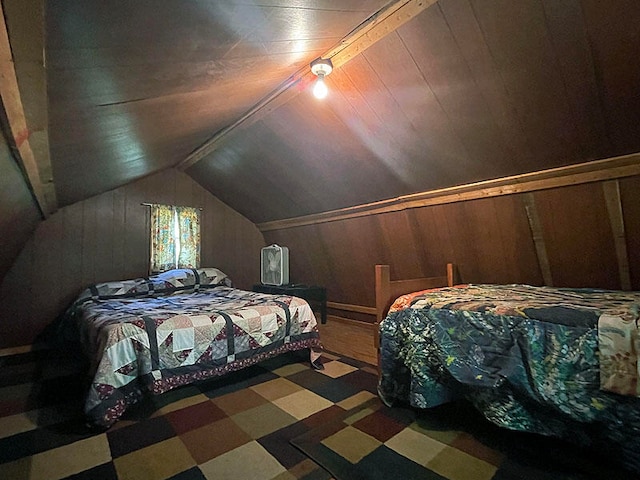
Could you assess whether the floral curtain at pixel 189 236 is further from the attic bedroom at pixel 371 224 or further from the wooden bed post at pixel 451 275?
the wooden bed post at pixel 451 275

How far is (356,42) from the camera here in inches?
78.4

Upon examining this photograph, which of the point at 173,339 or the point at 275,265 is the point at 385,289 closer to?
the point at 173,339

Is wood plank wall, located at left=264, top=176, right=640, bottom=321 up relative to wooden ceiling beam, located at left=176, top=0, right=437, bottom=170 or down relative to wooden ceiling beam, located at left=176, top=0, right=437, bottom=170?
down

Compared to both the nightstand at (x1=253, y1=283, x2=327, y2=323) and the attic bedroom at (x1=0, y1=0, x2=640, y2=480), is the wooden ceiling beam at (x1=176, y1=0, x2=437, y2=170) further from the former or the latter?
the nightstand at (x1=253, y1=283, x2=327, y2=323)

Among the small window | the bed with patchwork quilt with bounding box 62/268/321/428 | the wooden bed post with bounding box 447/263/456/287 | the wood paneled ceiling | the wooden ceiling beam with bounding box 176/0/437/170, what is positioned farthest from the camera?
the small window

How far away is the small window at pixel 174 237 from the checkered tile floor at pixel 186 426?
1.91 m

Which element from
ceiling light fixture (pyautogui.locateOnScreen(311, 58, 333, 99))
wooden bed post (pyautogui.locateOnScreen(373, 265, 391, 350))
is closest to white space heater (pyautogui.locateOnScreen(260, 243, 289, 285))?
wooden bed post (pyautogui.locateOnScreen(373, 265, 391, 350))

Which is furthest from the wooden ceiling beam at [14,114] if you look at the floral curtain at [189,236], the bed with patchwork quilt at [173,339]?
the floral curtain at [189,236]

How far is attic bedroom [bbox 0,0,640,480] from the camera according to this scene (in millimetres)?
1343

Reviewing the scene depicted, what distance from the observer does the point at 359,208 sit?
11.9ft

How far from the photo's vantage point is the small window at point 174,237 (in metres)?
4.47

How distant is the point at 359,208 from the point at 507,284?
64.5 inches

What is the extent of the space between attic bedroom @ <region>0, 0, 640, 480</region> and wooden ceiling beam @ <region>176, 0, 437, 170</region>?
0.02 m

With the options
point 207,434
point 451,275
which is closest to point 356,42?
point 451,275
